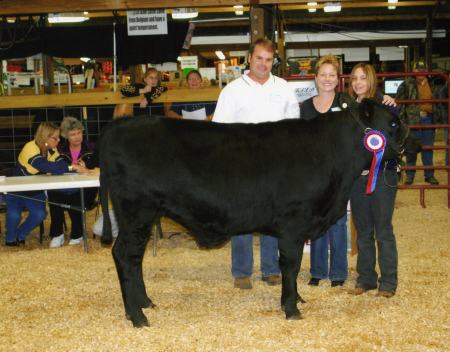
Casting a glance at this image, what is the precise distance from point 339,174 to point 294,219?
0.48 m

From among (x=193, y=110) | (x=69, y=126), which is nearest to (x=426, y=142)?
(x=193, y=110)

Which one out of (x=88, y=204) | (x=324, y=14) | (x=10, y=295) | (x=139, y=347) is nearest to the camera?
(x=139, y=347)

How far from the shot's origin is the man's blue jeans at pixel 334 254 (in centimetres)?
519

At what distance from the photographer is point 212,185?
4277mm

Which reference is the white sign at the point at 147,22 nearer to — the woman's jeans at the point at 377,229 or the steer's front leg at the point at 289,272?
the woman's jeans at the point at 377,229

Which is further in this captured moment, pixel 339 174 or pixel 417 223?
pixel 417 223

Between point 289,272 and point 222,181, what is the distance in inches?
31.4

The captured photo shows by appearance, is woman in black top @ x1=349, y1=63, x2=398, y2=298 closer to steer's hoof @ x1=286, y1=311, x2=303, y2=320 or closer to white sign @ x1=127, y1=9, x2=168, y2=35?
steer's hoof @ x1=286, y1=311, x2=303, y2=320

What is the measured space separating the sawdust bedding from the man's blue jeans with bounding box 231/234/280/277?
0.14 m

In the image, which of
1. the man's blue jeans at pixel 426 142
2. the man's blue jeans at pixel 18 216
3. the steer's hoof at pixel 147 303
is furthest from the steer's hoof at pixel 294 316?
the man's blue jeans at pixel 426 142

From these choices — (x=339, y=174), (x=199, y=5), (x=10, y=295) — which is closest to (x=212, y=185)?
(x=339, y=174)

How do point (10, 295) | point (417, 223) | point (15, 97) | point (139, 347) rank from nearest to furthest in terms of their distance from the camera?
1. point (139, 347)
2. point (10, 295)
3. point (417, 223)
4. point (15, 97)

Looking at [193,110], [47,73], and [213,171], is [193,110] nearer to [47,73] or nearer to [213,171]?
[47,73]

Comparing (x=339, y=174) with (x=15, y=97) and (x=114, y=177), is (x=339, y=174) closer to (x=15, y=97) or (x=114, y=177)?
(x=114, y=177)
